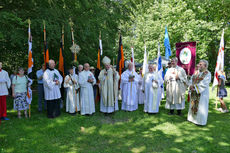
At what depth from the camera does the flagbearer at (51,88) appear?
6.27 m

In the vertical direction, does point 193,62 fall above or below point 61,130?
above

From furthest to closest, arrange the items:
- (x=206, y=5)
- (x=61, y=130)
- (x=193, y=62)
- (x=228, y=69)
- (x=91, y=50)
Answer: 1. (x=228, y=69)
2. (x=206, y=5)
3. (x=91, y=50)
4. (x=193, y=62)
5. (x=61, y=130)

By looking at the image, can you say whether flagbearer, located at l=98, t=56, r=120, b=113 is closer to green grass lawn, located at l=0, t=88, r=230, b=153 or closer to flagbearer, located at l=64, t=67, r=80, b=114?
green grass lawn, located at l=0, t=88, r=230, b=153

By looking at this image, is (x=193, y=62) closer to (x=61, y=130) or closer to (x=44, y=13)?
(x=61, y=130)

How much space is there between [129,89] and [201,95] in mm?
2863

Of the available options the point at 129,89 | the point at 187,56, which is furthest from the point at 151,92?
the point at 187,56

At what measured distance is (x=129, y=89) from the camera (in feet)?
25.0

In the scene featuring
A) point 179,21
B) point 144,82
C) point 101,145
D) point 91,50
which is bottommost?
point 101,145

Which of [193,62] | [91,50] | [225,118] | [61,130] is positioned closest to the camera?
[61,130]

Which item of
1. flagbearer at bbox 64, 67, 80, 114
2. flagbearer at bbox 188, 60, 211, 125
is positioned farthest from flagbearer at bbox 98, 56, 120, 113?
flagbearer at bbox 188, 60, 211, 125

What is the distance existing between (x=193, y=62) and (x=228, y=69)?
16.4 m

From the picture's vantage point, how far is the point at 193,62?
7281mm

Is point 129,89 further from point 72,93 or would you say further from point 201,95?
point 201,95

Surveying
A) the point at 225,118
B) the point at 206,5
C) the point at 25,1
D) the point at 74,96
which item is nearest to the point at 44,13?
the point at 25,1
